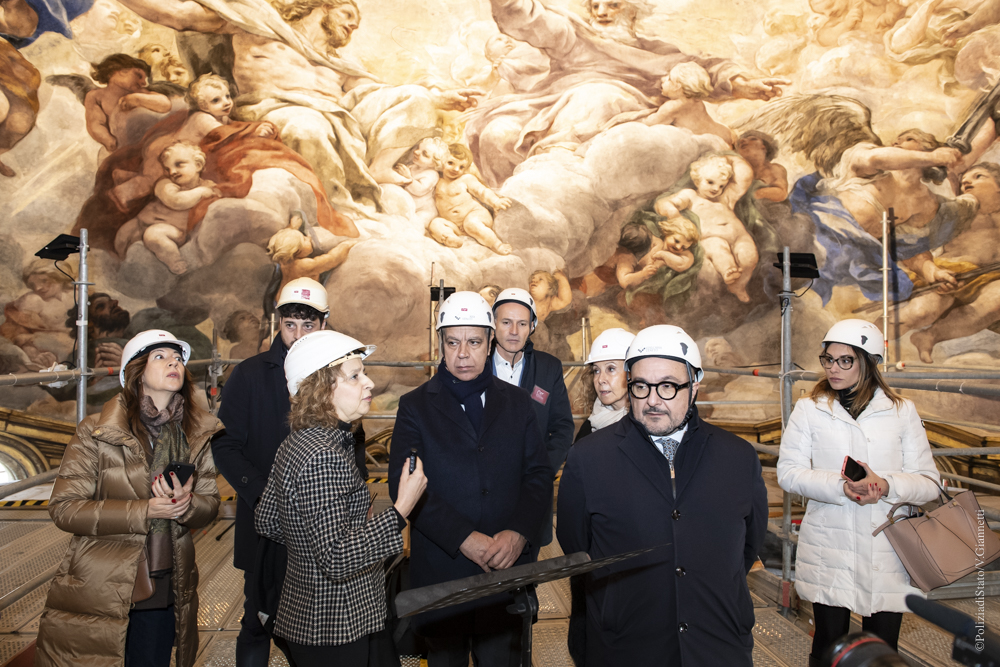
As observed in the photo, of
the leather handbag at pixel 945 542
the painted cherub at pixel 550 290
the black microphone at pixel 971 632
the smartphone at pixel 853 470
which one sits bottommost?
the leather handbag at pixel 945 542

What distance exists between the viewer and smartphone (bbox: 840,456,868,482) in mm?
2656

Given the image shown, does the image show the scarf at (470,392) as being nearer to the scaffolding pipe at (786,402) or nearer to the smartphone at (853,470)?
the smartphone at (853,470)

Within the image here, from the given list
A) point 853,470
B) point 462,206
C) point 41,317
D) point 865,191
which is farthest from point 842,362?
point 41,317

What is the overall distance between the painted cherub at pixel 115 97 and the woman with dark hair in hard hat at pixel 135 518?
10.4m

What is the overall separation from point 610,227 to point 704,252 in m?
1.92

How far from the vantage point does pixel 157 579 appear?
2.61 meters

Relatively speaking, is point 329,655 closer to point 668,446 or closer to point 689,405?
point 668,446

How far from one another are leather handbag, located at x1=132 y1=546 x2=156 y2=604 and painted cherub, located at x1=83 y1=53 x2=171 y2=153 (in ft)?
35.7

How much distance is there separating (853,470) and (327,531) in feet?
7.37

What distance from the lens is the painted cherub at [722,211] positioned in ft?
38.9

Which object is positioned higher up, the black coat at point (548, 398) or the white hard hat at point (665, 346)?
the white hard hat at point (665, 346)

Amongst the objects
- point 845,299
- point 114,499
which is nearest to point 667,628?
point 114,499

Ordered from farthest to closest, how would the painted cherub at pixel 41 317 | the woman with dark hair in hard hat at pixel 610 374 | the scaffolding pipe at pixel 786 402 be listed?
the painted cherub at pixel 41 317 → the scaffolding pipe at pixel 786 402 → the woman with dark hair in hard hat at pixel 610 374

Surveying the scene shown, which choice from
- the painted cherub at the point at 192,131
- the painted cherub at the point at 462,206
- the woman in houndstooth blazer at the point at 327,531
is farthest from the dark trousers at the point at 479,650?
the painted cherub at the point at 192,131
